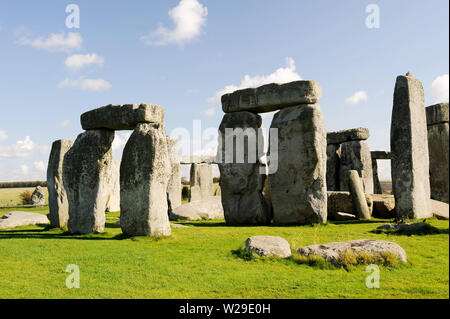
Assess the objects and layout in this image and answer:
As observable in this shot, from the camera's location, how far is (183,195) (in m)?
28.1

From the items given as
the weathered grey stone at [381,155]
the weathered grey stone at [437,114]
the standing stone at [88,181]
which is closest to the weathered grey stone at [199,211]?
the standing stone at [88,181]

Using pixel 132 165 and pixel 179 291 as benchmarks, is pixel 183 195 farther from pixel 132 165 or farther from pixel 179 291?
pixel 179 291

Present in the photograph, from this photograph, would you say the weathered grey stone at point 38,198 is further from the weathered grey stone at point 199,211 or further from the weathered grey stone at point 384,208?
the weathered grey stone at point 384,208

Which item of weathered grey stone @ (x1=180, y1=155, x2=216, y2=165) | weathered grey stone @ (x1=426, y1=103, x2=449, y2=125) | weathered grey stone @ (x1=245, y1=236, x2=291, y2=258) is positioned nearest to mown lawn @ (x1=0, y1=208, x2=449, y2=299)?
weathered grey stone @ (x1=245, y1=236, x2=291, y2=258)

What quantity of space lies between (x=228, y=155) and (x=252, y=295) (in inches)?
316

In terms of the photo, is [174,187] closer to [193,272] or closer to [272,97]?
[272,97]

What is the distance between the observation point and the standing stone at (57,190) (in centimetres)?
1041

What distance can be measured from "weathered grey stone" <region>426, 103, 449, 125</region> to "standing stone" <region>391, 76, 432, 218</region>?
1.36 metres

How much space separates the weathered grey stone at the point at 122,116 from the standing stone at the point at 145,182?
0.25 meters

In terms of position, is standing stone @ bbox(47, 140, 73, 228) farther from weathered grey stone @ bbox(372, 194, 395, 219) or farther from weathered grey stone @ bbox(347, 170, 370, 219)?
weathered grey stone @ bbox(372, 194, 395, 219)

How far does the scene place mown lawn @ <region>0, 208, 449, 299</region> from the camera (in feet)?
14.1

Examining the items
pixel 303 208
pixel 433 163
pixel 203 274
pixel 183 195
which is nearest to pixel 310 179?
pixel 303 208
